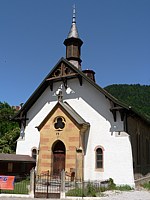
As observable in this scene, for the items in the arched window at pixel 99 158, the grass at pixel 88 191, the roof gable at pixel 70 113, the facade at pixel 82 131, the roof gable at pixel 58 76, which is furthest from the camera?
the roof gable at pixel 58 76

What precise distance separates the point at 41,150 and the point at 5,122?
22.7m

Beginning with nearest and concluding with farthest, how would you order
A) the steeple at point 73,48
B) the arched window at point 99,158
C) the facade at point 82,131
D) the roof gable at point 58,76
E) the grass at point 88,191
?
the grass at point 88,191
the facade at point 82,131
the arched window at point 99,158
the roof gable at point 58,76
the steeple at point 73,48

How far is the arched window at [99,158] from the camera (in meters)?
21.8

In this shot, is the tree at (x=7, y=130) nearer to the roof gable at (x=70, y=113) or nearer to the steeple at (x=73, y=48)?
the roof gable at (x=70, y=113)

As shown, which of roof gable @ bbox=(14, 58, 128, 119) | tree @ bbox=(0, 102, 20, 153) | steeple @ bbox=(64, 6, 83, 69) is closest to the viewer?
roof gable @ bbox=(14, 58, 128, 119)

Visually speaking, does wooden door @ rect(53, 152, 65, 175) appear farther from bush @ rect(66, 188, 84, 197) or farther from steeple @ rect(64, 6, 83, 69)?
steeple @ rect(64, 6, 83, 69)

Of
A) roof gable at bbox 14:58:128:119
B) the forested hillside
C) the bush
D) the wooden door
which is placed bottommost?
the bush

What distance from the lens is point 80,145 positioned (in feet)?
71.4

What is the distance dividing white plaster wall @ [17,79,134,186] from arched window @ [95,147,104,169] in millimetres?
267

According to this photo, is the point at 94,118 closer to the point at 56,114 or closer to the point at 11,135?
the point at 56,114

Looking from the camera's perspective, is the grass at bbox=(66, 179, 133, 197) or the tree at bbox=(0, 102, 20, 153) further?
the tree at bbox=(0, 102, 20, 153)

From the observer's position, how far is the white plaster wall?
20.8 metres

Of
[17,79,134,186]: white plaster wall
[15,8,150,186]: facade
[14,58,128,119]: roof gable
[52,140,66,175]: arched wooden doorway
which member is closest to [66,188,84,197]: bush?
[15,8,150,186]: facade

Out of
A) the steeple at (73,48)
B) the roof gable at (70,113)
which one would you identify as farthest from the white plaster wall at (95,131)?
the steeple at (73,48)
